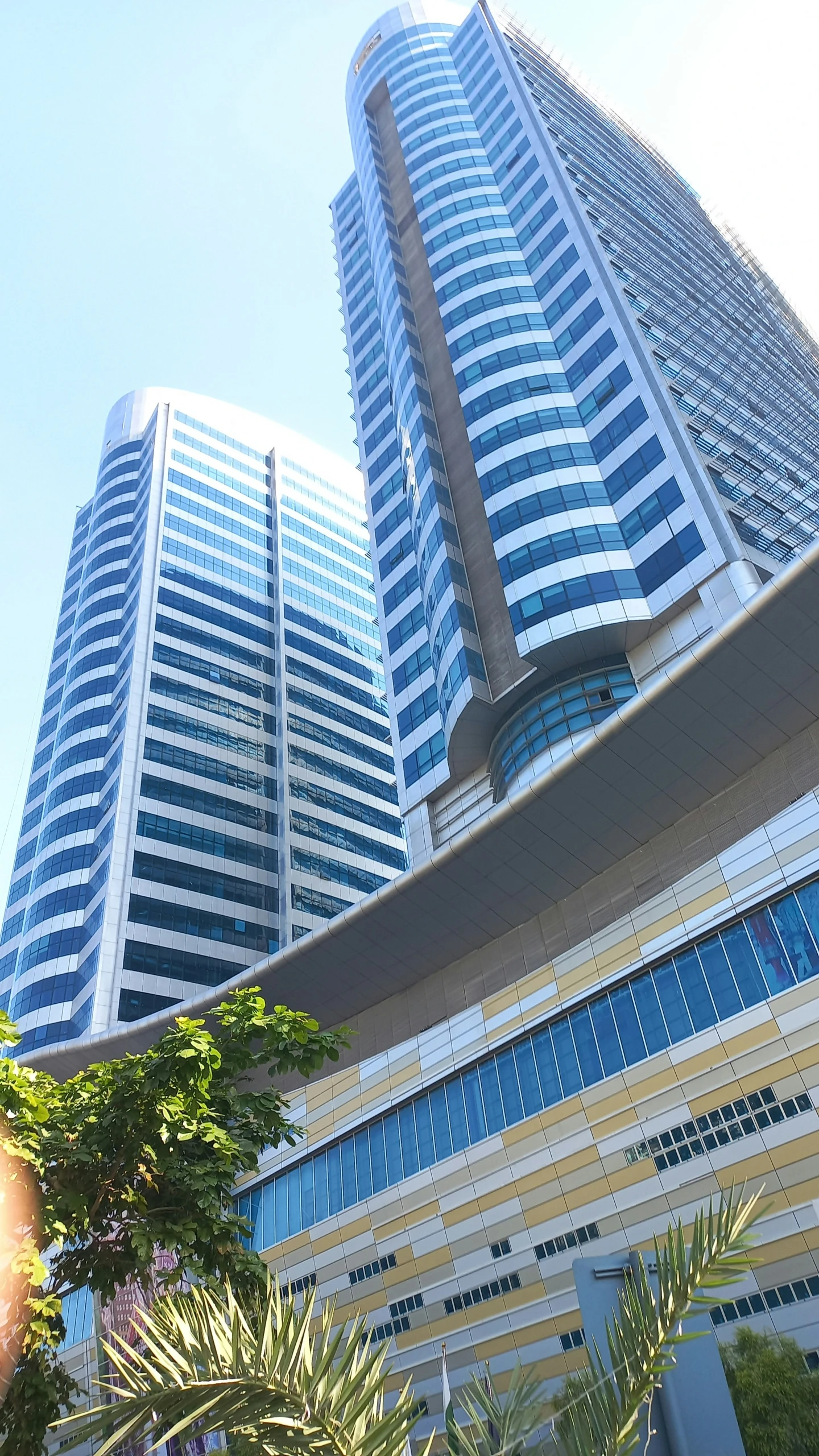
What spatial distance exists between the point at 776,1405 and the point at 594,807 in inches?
842

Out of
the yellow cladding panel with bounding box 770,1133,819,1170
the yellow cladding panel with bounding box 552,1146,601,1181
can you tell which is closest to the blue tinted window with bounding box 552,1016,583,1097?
the yellow cladding panel with bounding box 552,1146,601,1181

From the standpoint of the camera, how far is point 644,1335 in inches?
225

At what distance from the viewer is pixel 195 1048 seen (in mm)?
11750

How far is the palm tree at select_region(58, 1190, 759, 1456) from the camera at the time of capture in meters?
5.43

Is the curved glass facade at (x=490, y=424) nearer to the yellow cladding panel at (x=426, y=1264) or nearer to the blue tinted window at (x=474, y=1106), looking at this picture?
the blue tinted window at (x=474, y=1106)

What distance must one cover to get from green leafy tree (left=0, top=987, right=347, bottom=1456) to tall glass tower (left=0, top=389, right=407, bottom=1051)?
156ft

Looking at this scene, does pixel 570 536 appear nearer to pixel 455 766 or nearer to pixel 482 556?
pixel 482 556

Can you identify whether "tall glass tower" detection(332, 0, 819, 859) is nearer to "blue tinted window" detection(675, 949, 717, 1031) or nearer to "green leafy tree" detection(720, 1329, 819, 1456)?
"blue tinted window" detection(675, 949, 717, 1031)

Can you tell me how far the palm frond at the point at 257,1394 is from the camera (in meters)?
5.41

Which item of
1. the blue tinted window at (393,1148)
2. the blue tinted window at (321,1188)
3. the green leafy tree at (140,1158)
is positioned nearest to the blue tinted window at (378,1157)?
the blue tinted window at (393,1148)

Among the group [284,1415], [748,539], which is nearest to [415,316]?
[748,539]

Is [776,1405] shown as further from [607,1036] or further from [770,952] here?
[607,1036]

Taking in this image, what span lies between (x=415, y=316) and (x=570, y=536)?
29.2m

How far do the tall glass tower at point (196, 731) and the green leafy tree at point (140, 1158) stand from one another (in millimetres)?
47464
